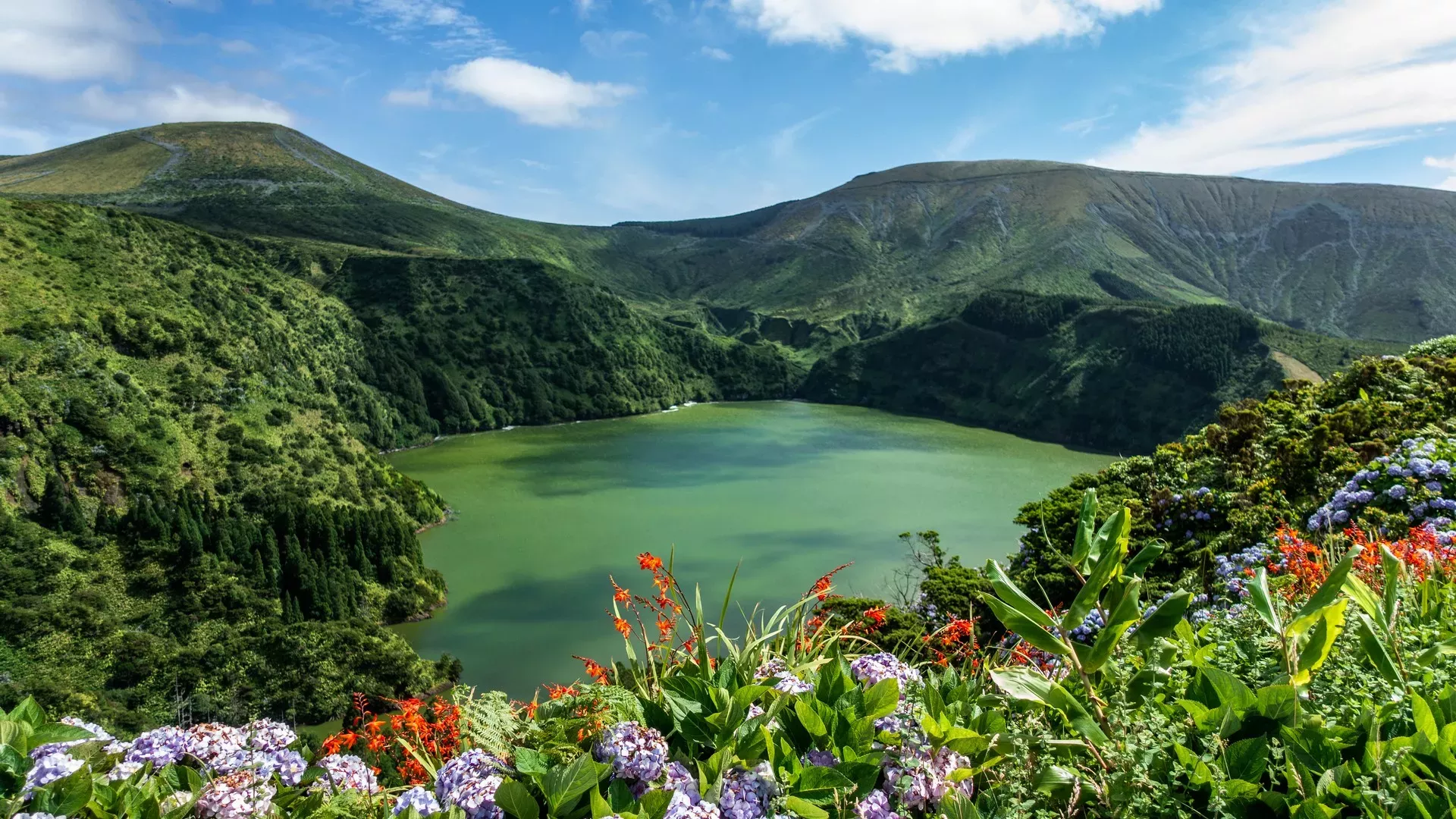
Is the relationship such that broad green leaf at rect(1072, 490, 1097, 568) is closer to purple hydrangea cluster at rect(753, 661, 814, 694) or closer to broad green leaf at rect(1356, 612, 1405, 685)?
broad green leaf at rect(1356, 612, 1405, 685)

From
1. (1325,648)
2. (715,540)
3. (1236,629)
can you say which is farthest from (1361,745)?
(715,540)

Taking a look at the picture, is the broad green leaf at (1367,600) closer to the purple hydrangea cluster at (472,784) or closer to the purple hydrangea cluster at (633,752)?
Result: the purple hydrangea cluster at (633,752)

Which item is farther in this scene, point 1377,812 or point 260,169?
point 260,169

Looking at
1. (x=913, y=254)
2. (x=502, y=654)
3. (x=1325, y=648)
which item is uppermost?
(x=913, y=254)

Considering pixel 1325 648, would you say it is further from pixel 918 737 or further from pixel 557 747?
pixel 557 747

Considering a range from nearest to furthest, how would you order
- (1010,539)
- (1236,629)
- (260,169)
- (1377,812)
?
1. (1377,812)
2. (1236,629)
3. (1010,539)
4. (260,169)

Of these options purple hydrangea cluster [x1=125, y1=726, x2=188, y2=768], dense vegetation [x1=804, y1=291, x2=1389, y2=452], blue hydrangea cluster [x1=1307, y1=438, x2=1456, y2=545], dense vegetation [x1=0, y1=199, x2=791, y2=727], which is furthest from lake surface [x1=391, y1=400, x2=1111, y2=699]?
purple hydrangea cluster [x1=125, y1=726, x2=188, y2=768]

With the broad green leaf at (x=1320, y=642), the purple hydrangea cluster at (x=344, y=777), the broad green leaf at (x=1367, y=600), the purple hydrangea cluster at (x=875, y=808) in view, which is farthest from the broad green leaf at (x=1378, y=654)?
the purple hydrangea cluster at (x=344, y=777)

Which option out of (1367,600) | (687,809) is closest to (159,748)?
(687,809)
